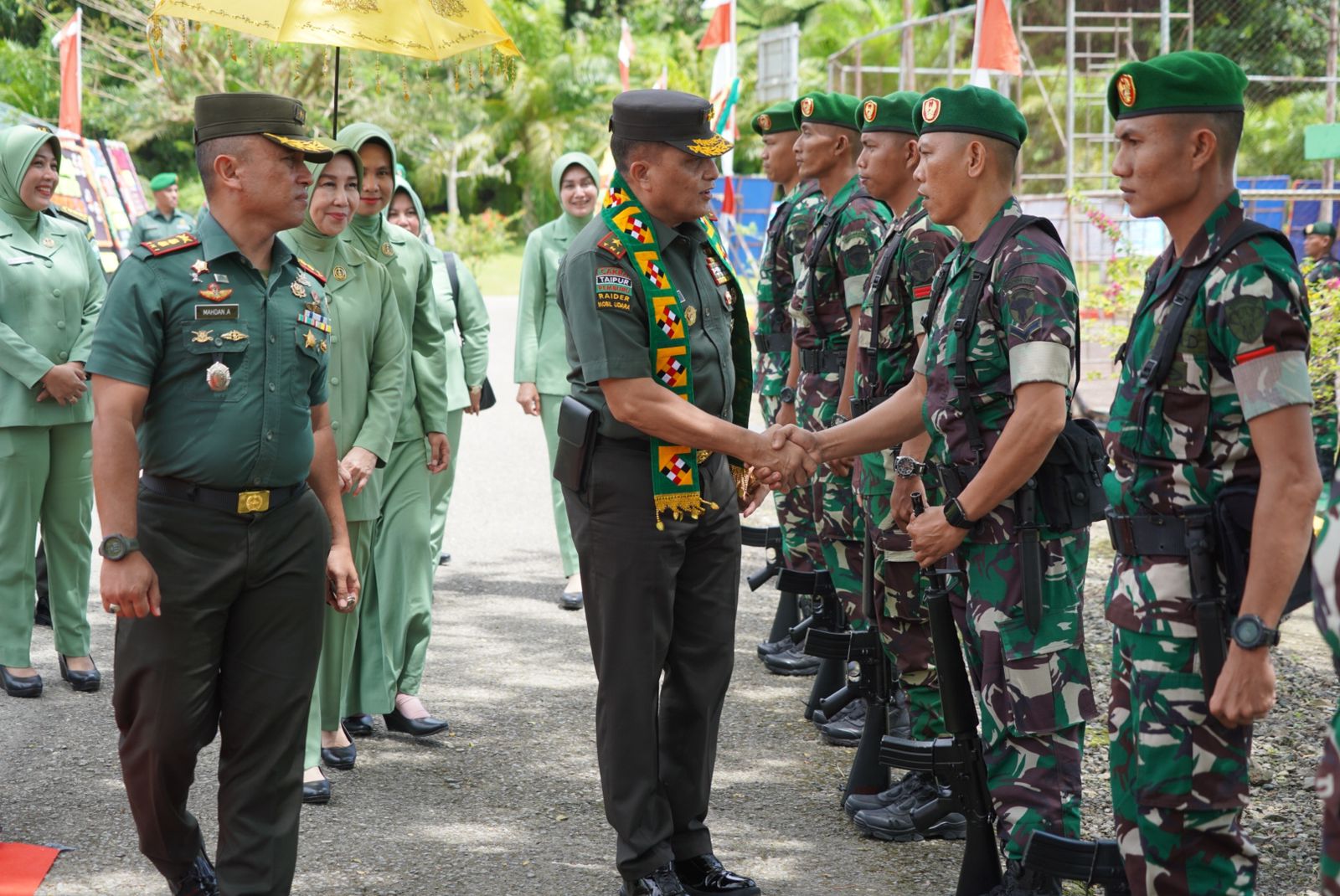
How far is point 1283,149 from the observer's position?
26641mm

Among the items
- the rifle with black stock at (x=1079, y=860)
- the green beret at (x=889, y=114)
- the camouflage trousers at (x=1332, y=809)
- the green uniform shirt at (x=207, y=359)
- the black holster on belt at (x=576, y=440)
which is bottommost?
the rifle with black stock at (x=1079, y=860)

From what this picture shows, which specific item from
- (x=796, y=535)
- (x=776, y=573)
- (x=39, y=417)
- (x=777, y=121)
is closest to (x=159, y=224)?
(x=39, y=417)

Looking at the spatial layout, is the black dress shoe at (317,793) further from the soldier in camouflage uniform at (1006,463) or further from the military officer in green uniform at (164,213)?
the military officer in green uniform at (164,213)

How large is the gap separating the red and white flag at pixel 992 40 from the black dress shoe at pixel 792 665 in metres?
4.17

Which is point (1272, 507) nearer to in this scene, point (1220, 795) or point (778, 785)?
point (1220, 795)

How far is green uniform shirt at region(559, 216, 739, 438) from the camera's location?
3.95 m

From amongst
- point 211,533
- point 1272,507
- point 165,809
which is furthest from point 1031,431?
point 165,809

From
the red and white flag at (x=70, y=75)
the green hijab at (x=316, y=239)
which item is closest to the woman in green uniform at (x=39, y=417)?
the green hijab at (x=316, y=239)

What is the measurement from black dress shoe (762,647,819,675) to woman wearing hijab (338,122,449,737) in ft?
5.67

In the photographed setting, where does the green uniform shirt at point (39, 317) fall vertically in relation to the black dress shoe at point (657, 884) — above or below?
above

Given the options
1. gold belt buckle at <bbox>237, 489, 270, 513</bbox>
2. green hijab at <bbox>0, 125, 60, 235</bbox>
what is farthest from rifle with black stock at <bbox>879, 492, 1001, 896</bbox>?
green hijab at <bbox>0, 125, 60, 235</bbox>

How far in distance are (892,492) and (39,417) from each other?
3911mm

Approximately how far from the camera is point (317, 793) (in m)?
5.02

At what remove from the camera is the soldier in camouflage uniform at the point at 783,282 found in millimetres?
6395
